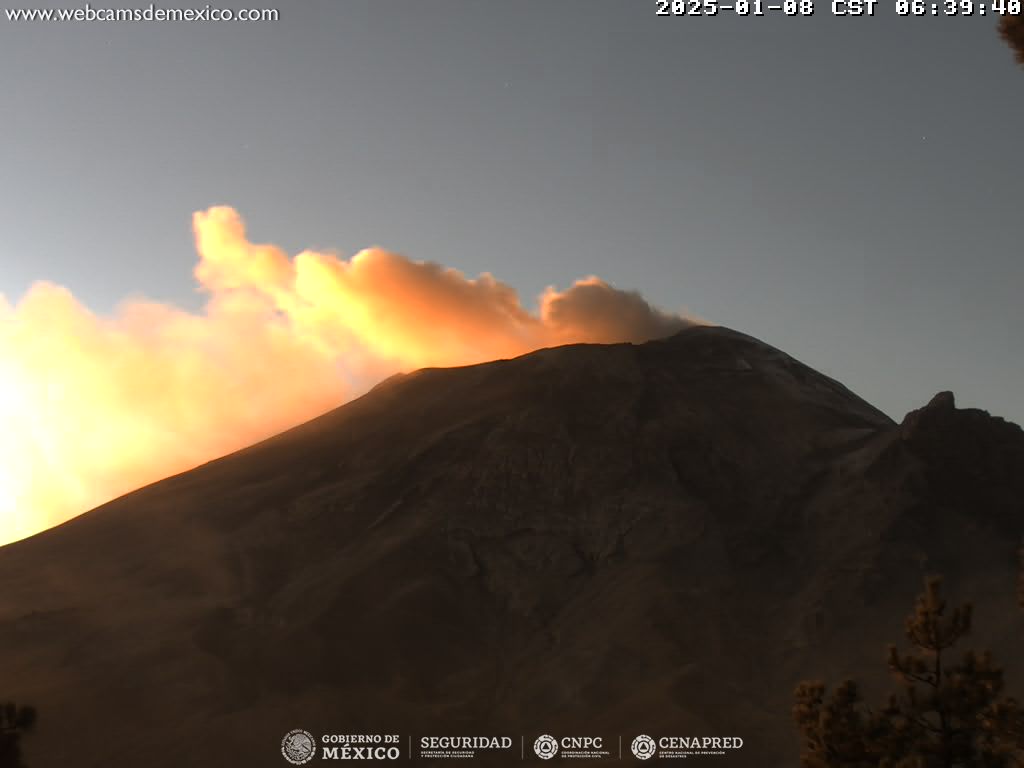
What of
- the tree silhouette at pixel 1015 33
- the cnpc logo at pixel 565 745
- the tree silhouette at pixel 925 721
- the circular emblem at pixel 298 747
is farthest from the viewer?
the cnpc logo at pixel 565 745

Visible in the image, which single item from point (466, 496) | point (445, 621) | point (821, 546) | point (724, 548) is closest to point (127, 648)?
point (445, 621)

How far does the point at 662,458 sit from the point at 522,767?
45694 millimetres

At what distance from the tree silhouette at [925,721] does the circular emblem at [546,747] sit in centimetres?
5130

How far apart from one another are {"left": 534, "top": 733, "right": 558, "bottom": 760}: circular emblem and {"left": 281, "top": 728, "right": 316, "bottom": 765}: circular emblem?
50.3 feet

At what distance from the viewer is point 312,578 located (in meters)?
92.4

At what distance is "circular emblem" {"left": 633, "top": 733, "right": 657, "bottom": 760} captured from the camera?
65.7 m

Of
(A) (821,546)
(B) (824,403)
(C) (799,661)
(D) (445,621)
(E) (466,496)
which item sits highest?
(B) (824,403)

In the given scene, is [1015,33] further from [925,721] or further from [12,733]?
[12,733]

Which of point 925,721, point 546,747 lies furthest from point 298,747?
point 925,721

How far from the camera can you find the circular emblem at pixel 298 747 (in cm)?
6681

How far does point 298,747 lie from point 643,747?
23.2 m

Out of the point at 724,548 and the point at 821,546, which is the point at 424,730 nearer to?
the point at 724,548

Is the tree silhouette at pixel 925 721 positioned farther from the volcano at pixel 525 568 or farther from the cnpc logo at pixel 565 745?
the cnpc logo at pixel 565 745

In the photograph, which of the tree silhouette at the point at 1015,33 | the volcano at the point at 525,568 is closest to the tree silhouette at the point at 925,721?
the tree silhouette at the point at 1015,33
